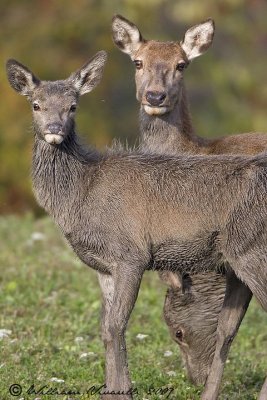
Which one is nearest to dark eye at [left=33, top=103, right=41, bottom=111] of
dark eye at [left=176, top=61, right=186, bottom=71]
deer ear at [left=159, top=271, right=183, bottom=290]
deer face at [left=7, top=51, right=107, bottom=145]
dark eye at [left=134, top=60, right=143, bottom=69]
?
deer face at [left=7, top=51, right=107, bottom=145]

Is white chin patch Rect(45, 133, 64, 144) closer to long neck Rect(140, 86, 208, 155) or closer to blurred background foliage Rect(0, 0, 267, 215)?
long neck Rect(140, 86, 208, 155)

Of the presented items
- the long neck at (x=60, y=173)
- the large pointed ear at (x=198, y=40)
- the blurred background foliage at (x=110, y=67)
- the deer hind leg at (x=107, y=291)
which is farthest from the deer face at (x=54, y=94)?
the blurred background foliage at (x=110, y=67)

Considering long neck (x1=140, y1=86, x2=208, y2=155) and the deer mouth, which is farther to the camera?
long neck (x1=140, y1=86, x2=208, y2=155)

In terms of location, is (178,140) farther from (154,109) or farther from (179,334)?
(179,334)

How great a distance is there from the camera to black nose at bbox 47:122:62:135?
8609 mm

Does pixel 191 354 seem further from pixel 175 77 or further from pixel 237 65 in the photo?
pixel 237 65

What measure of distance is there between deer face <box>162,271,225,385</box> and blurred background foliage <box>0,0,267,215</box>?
444 inches

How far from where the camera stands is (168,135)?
1054 cm

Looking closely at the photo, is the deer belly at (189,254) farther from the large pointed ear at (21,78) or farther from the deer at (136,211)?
the large pointed ear at (21,78)

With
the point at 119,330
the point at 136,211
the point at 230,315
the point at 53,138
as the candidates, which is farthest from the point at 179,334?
the point at 53,138

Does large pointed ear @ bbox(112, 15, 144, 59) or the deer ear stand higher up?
large pointed ear @ bbox(112, 15, 144, 59)

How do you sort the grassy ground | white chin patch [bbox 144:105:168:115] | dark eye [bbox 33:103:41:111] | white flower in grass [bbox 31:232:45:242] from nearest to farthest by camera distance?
dark eye [bbox 33:103:41:111]
the grassy ground
white chin patch [bbox 144:105:168:115]
white flower in grass [bbox 31:232:45:242]

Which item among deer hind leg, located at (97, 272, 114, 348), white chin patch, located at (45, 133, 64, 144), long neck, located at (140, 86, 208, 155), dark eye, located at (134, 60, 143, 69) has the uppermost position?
dark eye, located at (134, 60, 143, 69)

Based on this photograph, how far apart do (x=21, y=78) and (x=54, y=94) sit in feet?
1.46
